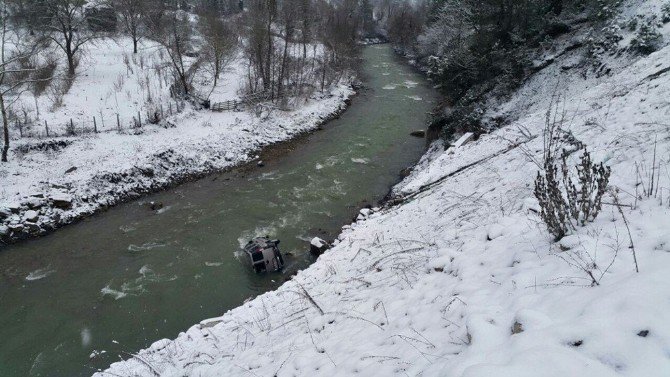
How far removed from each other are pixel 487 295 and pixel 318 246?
9.54 m

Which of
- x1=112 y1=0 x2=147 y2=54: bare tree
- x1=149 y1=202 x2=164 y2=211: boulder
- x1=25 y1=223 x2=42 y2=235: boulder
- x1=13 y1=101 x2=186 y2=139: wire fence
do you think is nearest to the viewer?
x1=25 y1=223 x2=42 y2=235: boulder

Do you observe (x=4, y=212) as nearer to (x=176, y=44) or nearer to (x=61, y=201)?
(x=61, y=201)

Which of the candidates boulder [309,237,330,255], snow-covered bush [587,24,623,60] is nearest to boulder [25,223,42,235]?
boulder [309,237,330,255]

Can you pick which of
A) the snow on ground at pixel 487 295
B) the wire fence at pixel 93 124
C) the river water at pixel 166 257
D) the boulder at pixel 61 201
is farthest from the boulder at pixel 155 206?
the snow on ground at pixel 487 295

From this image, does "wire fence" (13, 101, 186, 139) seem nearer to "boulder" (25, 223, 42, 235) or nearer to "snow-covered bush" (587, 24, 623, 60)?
"boulder" (25, 223, 42, 235)

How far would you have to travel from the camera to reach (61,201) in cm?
1608

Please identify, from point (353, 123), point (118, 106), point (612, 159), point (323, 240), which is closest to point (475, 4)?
point (353, 123)

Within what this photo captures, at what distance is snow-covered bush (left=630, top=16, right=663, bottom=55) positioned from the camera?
51.5 feet

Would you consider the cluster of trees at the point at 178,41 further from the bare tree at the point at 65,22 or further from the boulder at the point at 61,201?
the boulder at the point at 61,201

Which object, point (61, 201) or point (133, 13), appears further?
point (133, 13)

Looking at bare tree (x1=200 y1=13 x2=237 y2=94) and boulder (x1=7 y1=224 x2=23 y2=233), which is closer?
boulder (x1=7 y1=224 x2=23 y2=233)

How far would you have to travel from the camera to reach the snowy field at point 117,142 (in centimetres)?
1614

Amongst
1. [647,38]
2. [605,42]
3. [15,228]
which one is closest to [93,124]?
[15,228]

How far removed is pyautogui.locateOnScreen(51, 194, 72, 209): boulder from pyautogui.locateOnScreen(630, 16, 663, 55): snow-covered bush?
23.9 meters
